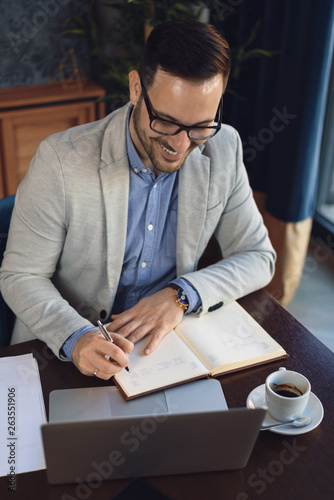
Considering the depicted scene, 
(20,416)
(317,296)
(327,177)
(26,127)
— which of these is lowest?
(317,296)

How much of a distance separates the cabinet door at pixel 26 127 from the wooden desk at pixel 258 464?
2014mm

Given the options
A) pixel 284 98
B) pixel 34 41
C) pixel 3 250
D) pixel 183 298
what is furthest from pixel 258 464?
pixel 34 41

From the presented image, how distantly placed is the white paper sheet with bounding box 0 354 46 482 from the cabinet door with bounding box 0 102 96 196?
2.05 metres

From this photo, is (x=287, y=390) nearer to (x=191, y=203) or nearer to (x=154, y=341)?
(x=154, y=341)

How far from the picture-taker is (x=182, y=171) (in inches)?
61.2

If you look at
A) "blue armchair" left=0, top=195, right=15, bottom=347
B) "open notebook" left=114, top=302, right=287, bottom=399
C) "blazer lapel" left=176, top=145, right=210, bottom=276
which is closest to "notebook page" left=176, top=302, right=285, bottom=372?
"open notebook" left=114, top=302, right=287, bottom=399

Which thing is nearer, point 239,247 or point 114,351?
point 114,351

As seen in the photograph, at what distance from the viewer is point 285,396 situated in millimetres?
1092

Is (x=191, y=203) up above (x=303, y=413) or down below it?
above

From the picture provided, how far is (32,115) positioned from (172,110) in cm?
196

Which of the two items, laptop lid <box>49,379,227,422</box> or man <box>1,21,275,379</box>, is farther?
man <box>1,21,275,379</box>

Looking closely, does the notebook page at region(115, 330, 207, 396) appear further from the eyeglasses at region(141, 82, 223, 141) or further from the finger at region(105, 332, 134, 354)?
the eyeglasses at region(141, 82, 223, 141)

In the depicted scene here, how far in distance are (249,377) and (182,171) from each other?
621 mm

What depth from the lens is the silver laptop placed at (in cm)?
86
